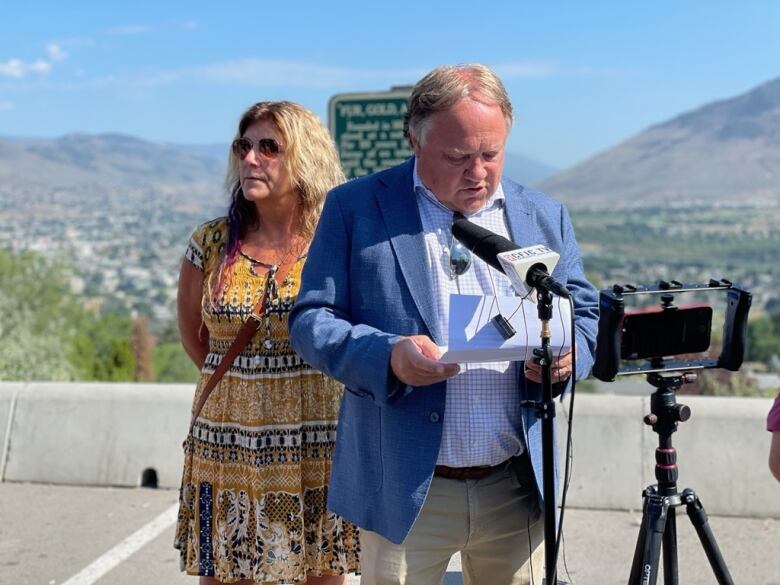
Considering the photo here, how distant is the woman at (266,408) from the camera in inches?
142

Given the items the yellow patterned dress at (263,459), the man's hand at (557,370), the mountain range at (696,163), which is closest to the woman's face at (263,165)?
the yellow patterned dress at (263,459)

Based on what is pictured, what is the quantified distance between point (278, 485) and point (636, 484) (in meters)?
3.17

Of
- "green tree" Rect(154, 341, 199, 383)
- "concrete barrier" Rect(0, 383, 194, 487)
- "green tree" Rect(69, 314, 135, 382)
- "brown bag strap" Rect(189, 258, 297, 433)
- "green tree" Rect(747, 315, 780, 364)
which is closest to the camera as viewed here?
"brown bag strap" Rect(189, 258, 297, 433)

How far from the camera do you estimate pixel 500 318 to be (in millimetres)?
2381

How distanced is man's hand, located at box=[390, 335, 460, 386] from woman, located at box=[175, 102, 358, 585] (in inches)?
45.3

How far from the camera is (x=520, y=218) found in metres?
2.92

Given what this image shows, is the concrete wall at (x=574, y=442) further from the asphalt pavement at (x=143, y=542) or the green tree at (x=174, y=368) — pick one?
the green tree at (x=174, y=368)

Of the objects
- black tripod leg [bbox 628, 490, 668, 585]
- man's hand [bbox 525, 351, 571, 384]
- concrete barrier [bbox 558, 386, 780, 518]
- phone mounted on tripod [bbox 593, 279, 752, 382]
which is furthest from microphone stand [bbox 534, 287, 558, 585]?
concrete barrier [bbox 558, 386, 780, 518]

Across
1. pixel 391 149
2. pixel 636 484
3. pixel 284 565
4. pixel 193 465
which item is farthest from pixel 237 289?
pixel 391 149

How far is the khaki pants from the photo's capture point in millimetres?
2814

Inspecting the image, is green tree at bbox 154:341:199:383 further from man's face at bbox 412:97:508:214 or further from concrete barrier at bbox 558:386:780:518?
man's face at bbox 412:97:508:214

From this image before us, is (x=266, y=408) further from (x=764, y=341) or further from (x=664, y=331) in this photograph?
(x=764, y=341)

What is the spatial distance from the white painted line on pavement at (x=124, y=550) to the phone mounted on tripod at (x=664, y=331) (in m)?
3.56

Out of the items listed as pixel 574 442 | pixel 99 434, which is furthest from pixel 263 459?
pixel 99 434
